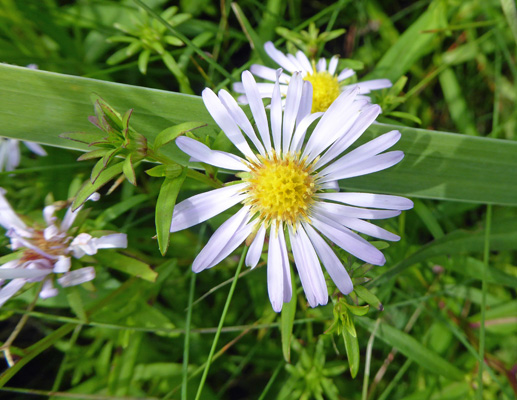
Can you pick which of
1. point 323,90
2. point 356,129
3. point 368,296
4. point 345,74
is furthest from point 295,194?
point 345,74

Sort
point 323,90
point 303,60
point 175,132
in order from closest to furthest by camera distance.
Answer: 1. point 175,132
2. point 323,90
3. point 303,60

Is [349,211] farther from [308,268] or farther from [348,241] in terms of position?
[308,268]

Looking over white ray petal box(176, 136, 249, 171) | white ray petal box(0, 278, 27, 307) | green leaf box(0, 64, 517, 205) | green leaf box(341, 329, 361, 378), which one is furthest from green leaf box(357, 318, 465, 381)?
white ray petal box(0, 278, 27, 307)

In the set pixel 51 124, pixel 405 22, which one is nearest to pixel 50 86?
pixel 51 124

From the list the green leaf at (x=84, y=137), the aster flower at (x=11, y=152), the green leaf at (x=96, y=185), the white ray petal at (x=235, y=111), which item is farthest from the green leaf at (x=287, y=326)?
the aster flower at (x=11, y=152)

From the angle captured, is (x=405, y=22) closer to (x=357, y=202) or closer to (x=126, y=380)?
(x=357, y=202)

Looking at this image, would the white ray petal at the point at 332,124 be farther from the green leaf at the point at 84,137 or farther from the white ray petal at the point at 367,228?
the green leaf at the point at 84,137

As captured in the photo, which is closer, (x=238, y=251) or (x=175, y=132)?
(x=175, y=132)
